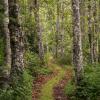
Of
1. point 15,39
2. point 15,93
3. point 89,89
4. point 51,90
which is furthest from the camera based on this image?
point 51,90

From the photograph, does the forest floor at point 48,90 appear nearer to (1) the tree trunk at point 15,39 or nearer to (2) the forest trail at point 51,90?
(2) the forest trail at point 51,90

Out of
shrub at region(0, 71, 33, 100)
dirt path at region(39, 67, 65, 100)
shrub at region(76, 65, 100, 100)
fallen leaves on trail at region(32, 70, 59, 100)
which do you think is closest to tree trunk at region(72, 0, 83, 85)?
shrub at region(76, 65, 100, 100)

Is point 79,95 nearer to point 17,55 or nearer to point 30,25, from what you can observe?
point 17,55

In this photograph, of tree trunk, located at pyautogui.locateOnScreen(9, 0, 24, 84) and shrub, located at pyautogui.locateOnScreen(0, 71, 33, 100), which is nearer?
shrub, located at pyautogui.locateOnScreen(0, 71, 33, 100)

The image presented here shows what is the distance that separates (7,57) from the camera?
12.7m

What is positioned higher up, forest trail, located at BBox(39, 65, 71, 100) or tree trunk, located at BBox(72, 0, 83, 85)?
tree trunk, located at BBox(72, 0, 83, 85)

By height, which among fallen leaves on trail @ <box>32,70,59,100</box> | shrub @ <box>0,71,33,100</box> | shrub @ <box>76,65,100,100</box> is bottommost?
fallen leaves on trail @ <box>32,70,59,100</box>

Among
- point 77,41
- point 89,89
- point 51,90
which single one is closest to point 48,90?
point 51,90

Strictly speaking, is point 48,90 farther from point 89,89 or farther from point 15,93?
point 15,93

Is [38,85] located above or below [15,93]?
below

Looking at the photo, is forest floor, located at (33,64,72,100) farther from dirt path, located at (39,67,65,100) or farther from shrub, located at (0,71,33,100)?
shrub, located at (0,71,33,100)

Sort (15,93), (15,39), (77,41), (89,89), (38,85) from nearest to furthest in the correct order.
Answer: (15,93) < (15,39) < (89,89) < (77,41) < (38,85)

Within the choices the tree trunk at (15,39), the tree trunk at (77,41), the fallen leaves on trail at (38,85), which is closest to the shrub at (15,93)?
the tree trunk at (15,39)

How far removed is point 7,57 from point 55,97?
4267 mm
